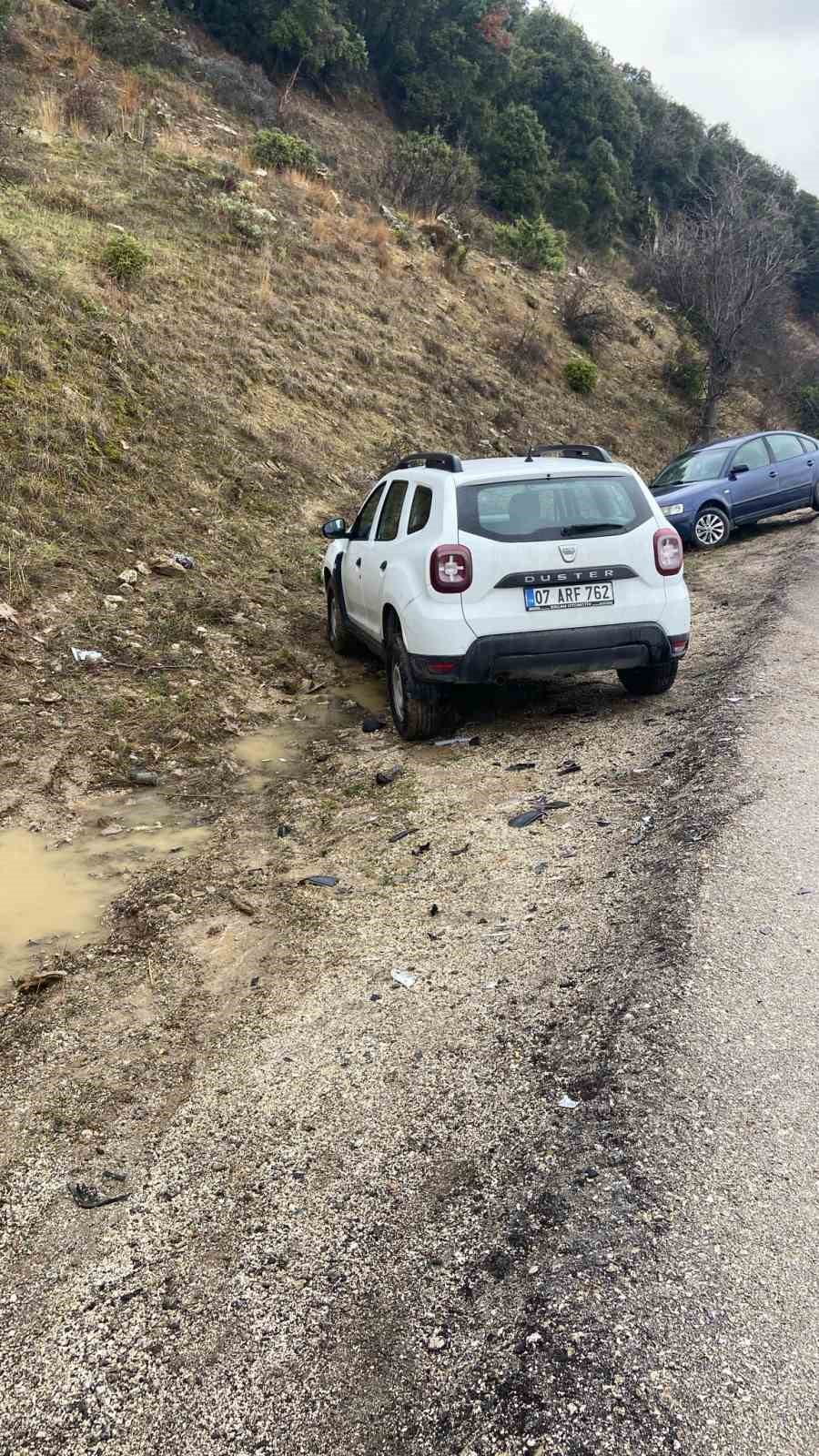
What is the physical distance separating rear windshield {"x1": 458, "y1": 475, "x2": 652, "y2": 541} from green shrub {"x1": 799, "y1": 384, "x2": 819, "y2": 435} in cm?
3564

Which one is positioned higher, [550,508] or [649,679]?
[550,508]

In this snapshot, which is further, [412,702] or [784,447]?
[784,447]

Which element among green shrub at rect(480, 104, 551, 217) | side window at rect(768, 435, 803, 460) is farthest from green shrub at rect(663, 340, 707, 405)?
side window at rect(768, 435, 803, 460)

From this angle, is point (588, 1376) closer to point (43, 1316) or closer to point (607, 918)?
point (43, 1316)

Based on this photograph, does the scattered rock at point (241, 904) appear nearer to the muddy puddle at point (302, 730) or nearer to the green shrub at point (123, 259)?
the muddy puddle at point (302, 730)

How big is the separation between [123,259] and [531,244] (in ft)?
66.7

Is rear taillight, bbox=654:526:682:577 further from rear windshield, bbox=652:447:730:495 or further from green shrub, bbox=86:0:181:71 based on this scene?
green shrub, bbox=86:0:181:71

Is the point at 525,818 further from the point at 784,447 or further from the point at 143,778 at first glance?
the point at 784,447

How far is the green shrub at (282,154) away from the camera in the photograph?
23.0 m

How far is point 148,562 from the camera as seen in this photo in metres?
9.41

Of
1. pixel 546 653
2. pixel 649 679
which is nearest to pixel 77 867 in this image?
pixel 546 653

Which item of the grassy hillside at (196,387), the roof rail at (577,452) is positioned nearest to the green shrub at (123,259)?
the grassy hillside at (196,387)

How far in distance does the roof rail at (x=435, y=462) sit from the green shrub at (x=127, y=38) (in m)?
21.3

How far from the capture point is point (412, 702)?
6621 millimetres
